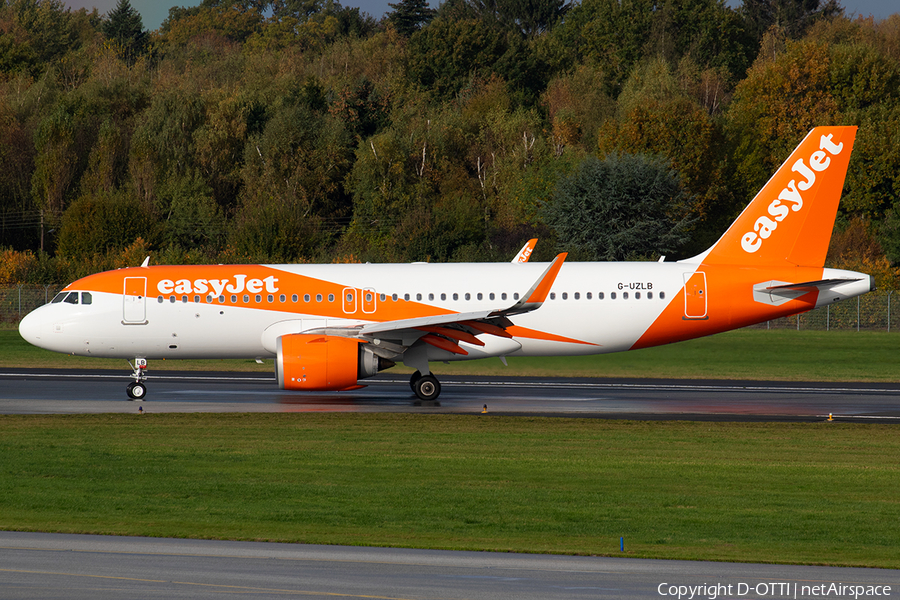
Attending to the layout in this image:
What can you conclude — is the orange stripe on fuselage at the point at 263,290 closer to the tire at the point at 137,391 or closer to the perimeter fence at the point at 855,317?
the tire at the point at 137,391

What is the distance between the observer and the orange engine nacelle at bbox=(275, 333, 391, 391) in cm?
2403

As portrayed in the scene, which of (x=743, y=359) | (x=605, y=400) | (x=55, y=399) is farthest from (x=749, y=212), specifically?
(x=55, y=399)

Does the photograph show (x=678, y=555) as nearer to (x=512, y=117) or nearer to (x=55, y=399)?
(x=55, y=399)

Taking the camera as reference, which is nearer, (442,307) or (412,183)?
(442,307)

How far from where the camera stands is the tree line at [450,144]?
63.5 meters

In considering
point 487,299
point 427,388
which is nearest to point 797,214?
Answer: point 487,299

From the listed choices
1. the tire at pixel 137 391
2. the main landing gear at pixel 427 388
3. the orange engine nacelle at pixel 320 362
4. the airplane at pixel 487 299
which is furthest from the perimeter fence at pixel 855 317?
the tire at pixel 137 391

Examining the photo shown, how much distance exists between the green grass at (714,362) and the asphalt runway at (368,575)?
18.4m

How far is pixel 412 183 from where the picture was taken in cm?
8162

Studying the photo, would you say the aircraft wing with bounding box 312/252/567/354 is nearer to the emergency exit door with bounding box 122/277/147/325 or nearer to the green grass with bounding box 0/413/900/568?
the green grass with bounding box 0/413/900/568

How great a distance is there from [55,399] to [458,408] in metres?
10.2

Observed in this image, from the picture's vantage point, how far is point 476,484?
1497cm

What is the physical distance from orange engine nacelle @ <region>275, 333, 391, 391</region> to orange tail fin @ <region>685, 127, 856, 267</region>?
31.8 feet

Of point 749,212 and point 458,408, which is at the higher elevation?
point 749,212
